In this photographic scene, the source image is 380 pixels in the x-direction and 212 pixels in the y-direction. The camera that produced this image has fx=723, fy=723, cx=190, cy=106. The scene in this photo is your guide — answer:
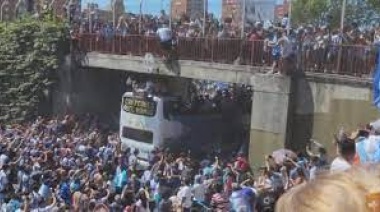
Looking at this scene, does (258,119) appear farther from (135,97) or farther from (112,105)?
(112,105)

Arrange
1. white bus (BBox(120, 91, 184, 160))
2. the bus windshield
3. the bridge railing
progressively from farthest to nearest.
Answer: the bus windshield
white bus (BBox(120, 91, 184, 160))
the bridge railing

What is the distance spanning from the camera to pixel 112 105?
2862 cm

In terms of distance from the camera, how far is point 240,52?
18.8 metres

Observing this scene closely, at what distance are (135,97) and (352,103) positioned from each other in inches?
306

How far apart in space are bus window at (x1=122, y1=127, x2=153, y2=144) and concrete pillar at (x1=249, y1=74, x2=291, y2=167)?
4310 millimetres

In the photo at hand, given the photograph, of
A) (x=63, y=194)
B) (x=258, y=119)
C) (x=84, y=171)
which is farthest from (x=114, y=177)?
(x=258, y=119)

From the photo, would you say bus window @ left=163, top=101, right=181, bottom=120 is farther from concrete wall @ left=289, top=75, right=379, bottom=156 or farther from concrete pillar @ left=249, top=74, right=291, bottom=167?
concrete wall @ left=289, top=75, right=379, bottom=156

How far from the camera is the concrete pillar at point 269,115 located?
16.7m

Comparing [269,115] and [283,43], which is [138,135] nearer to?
[269,115]

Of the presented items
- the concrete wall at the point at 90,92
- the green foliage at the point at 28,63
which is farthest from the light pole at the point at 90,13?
the concrete wall at the point at 90,92

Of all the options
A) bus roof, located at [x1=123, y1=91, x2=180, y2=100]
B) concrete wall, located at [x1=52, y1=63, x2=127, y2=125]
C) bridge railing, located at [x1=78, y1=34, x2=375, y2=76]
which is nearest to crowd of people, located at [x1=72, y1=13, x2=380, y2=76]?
bridge railing, located at [x1=78, y1=34, x2=375, y2=76]

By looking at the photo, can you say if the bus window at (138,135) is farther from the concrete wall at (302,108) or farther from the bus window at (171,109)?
the concrete wall at (302,108)

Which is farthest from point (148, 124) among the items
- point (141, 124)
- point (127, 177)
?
point (127, 177)

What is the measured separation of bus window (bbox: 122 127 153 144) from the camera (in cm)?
2077
